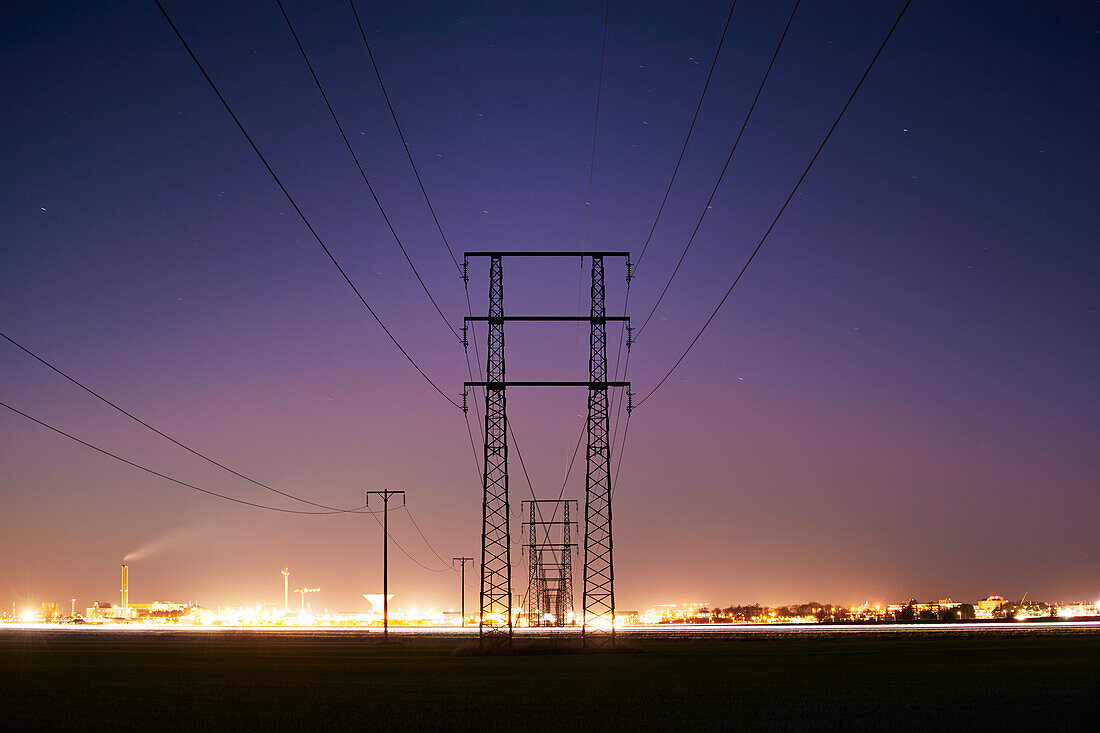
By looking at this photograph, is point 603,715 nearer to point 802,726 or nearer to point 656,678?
point 802,726

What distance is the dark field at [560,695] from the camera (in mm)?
20875

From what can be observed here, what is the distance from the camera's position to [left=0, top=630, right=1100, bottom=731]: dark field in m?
20.9

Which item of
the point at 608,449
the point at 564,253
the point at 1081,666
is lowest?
the point at 1081,666

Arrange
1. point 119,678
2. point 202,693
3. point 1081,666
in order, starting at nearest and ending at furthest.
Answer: point 202,693 < point 119,678 < point 1081,666

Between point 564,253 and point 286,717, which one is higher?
point 564,253

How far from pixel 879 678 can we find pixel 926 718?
13851 millimetres

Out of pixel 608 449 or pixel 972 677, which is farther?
pixel 608 449

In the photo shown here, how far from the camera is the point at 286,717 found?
864 inches

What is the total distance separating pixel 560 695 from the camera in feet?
88.4

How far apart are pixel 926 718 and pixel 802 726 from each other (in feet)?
10.3

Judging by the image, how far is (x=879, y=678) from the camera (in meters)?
34.2

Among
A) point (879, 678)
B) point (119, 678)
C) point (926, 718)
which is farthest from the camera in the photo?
point (119, 678)

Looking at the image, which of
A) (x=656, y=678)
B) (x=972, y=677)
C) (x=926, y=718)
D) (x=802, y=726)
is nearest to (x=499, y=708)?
(x=802, y=726)

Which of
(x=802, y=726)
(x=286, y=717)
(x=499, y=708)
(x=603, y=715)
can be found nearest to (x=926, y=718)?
(x=802, y=726)
